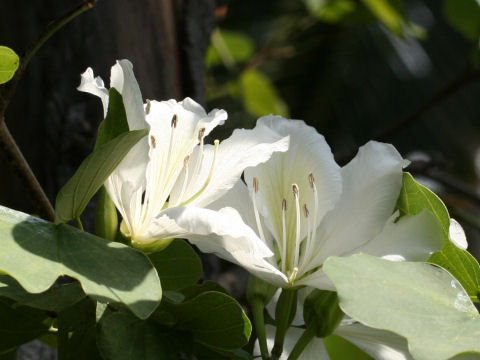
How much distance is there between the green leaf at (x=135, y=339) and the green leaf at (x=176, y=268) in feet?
0.25

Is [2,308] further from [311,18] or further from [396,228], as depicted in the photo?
[311,18]

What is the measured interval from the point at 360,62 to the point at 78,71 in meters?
8.29

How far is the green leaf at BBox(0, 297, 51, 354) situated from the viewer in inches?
24.7

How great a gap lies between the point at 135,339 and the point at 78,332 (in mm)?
64

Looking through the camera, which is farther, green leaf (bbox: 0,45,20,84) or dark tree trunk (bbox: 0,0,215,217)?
dark tree trunk (bbox: 0,0,215,217)

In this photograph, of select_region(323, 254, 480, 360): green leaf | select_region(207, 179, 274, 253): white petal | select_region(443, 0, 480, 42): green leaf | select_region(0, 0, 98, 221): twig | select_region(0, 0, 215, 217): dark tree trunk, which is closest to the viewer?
select_region(323, 254, 480, 360): green leaf

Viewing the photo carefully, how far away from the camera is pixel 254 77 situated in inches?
72.9

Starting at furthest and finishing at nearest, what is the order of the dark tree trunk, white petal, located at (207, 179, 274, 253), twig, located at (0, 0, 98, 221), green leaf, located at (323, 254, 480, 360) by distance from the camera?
the dark tree trunk → white petal, located at (207, 179, 274, 253) → twig, located at (0, 0, 98, 221) → green leaf, located at (323, 254, 480, 360)

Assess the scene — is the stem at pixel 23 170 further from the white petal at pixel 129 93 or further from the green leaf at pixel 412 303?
the green leaf at pixel 412 303

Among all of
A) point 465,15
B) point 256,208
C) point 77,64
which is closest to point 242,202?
point 256,208

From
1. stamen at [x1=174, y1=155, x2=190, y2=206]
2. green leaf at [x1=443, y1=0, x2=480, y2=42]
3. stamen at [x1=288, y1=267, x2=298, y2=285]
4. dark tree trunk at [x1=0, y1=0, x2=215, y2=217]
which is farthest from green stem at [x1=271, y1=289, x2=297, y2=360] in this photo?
green leaf at [x1=443, y1=0, x2=480, y2=42]

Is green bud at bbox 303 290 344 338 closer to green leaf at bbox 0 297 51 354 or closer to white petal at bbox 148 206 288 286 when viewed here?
white petal at bbox 148 206 288 286

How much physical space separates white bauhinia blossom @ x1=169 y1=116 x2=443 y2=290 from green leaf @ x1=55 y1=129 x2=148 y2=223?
9 cm

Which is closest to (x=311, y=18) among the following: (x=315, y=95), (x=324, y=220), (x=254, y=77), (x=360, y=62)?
(x=254, y=77)
